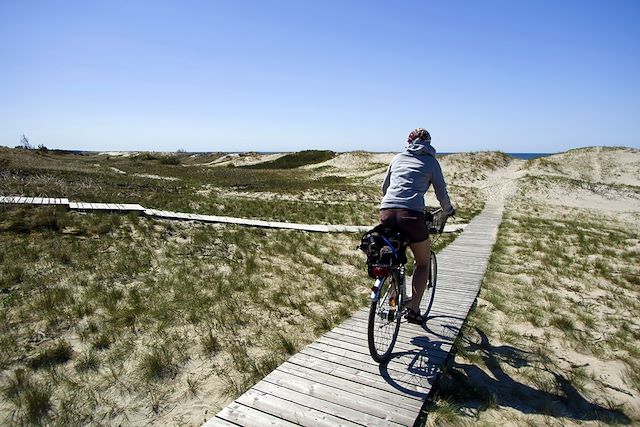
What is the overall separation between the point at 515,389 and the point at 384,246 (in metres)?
2.34

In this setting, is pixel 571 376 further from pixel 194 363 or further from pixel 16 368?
pixel 16 368

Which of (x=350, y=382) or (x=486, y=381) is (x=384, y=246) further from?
(x=486, y=381)

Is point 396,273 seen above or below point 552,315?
above

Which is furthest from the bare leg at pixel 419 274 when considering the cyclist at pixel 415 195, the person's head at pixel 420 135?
the person's head at pixel 420 135

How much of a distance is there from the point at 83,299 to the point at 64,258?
8.92ft

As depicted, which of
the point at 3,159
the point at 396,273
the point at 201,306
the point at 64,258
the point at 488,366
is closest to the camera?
the point at 396,273

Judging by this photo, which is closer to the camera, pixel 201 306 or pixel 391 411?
pixel 391 411

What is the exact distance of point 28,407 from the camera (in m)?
3.87

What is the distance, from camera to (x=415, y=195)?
15.5ft

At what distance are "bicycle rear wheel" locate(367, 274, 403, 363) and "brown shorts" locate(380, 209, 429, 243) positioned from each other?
1.92 ft

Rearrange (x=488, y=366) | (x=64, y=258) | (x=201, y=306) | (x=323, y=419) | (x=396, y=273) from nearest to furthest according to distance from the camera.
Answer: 1. (x=323, y=419)
2. (x=396, y=273)
3. (x=488, y=366)
4. (x=201, y=306)
5. (x=64, y=258)

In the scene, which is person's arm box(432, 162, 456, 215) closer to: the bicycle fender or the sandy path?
the bicycle fender

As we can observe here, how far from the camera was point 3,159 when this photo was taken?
1171 inches

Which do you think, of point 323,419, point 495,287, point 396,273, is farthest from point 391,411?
point 495,287
